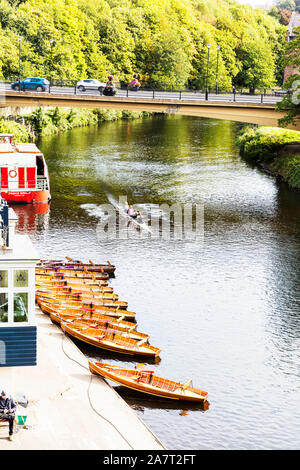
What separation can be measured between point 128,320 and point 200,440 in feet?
42.4

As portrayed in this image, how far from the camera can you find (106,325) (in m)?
41.5

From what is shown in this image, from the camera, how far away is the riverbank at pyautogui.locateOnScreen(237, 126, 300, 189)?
83469 mm

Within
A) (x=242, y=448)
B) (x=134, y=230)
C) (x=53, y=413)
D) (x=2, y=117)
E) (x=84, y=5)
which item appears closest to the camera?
(x=53, y=413)

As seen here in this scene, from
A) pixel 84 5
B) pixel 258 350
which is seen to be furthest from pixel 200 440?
pixel 84 5

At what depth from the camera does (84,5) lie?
143250 millimetres

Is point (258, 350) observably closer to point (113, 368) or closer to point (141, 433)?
point (113, 368)

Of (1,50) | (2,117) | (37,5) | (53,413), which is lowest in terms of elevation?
(53,413)

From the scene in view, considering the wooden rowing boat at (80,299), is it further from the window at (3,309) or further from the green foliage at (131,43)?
the green foliage at (131,43)

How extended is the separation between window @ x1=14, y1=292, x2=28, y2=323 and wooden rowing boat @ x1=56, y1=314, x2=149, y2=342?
1211 cm

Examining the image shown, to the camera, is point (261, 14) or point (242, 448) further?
point (261, 14)

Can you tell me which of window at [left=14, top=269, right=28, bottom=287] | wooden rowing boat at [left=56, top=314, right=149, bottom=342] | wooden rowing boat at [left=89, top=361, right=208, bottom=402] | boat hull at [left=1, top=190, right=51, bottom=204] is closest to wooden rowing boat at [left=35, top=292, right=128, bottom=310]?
wooden rowing boat at [left=56, top=314, right=149, bottom=342]

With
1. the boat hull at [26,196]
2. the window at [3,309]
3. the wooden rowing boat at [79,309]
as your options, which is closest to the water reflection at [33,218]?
the boat hull at [26,196]

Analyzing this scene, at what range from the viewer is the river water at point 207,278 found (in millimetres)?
34094

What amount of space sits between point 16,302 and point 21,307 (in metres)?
0.30
